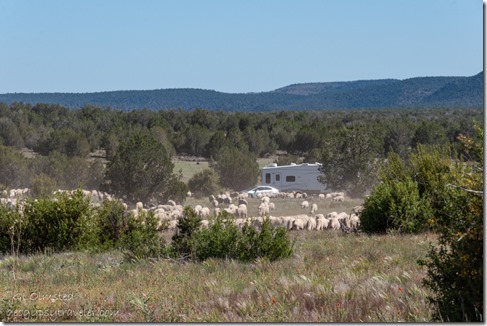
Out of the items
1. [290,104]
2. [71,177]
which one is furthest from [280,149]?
[71,177]

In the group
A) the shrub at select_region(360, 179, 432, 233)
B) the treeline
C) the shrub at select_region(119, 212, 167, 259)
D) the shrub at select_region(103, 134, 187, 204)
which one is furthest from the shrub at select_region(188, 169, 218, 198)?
the shrub at select_region(119, 212, 167, 259)

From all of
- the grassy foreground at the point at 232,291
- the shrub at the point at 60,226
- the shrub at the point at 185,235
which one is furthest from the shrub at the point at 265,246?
the shrub at the point at 60,226

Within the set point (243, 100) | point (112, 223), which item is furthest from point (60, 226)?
point (243, 100)

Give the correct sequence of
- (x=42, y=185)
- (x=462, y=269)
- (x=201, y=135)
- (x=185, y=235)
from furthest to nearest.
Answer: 1. (x=201, y=135)
2. (x=42, y=185)
3. (x=185, y=235)
4. (x=462, y=269)

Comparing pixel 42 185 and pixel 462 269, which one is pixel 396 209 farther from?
pixel 42 185

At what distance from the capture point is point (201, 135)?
199 feet

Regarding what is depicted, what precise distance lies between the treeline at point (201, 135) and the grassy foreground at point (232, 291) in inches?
1008

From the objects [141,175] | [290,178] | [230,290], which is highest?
[230,290]

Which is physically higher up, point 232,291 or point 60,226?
point 232,291

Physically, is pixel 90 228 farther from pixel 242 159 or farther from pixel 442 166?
pixel 242 159

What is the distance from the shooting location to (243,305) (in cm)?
553

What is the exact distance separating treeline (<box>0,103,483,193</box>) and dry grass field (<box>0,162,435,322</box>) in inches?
995

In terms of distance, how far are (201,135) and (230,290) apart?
54.3 meters

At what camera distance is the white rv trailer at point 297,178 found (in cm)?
4578
